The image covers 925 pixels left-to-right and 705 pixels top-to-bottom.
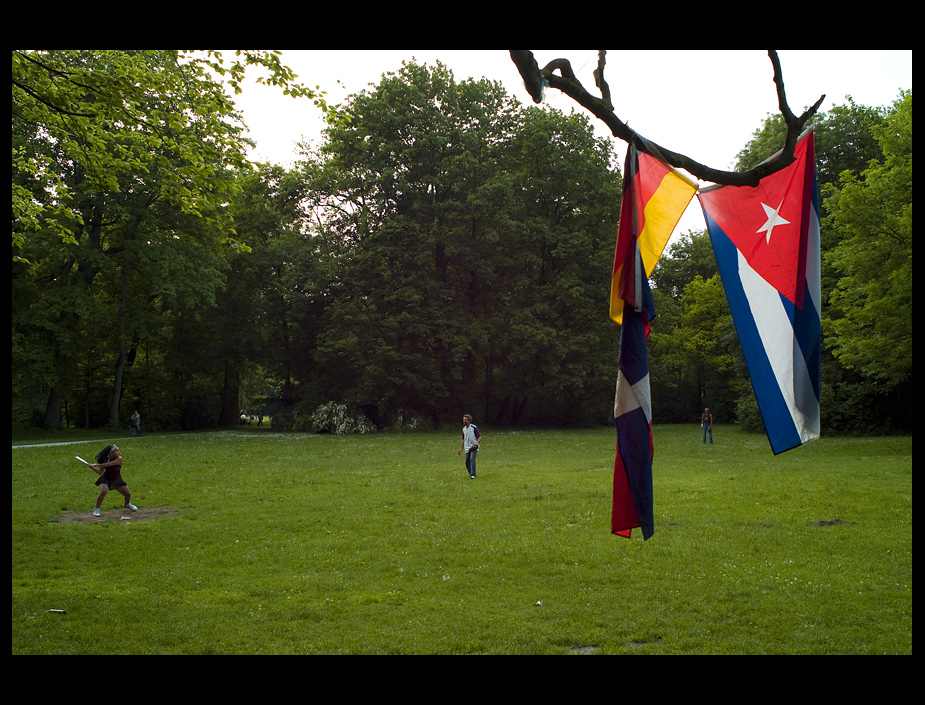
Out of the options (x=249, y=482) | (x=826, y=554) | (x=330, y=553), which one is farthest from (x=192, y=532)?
(x=826, y=554)

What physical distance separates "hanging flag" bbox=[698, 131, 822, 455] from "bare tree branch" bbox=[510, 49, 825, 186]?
414 mm

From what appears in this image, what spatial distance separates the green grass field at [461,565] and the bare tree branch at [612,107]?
4948 mm

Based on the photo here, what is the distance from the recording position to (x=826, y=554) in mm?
11641

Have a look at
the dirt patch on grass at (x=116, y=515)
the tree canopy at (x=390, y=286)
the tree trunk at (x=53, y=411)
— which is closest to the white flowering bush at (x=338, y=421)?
the tree canopy at (x=390, y=286)

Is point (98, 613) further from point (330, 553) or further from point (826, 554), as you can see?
A: point (826, 554)

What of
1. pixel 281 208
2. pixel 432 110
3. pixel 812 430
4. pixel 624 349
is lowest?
pixel 812 430

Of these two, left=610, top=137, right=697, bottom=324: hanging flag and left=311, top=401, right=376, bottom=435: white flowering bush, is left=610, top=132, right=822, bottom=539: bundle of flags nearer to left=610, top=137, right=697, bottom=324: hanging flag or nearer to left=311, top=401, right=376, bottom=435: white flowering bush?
left=610, top=137, right=697, bottom=324: hanging flag

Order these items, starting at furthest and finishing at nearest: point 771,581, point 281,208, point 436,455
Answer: point 281,208, point 436,455, point 771,581

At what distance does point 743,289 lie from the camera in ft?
17.7

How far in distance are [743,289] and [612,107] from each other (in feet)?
5.69

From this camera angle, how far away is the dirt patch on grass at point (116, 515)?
50.7ft

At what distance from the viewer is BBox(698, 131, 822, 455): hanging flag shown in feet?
16.9

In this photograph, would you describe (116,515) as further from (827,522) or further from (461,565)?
(827,522)

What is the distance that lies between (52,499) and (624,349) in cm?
1735
